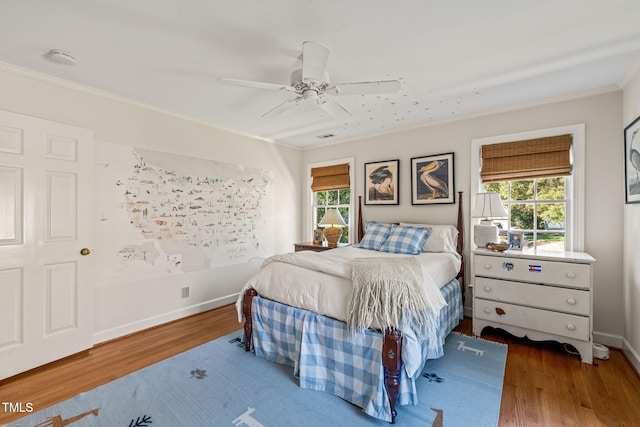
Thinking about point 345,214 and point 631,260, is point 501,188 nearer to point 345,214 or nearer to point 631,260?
point 631,260

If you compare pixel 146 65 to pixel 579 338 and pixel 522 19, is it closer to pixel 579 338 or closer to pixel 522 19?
pixel 522 19

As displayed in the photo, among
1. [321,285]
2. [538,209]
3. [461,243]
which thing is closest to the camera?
[321,285]

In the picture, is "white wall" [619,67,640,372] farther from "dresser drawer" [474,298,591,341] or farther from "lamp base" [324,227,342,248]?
"lamp base" [324,227,342,248]

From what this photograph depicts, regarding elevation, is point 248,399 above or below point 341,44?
below

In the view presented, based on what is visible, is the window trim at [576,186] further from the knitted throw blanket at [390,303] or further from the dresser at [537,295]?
the knitted throw blanket at [390,303]

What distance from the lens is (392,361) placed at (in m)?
1.69

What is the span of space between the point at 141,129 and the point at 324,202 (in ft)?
9.28

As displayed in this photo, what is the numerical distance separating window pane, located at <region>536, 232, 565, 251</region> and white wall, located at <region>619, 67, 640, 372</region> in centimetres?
46

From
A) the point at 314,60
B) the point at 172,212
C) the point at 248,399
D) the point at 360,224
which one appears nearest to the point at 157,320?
the point at 172,212

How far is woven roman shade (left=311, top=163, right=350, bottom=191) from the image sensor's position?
14.7 ft

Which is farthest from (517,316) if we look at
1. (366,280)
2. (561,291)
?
(366,280)

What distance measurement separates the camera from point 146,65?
2.24 m

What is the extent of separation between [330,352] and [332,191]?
3.12 meters

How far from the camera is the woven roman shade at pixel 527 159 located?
9.29 feet
